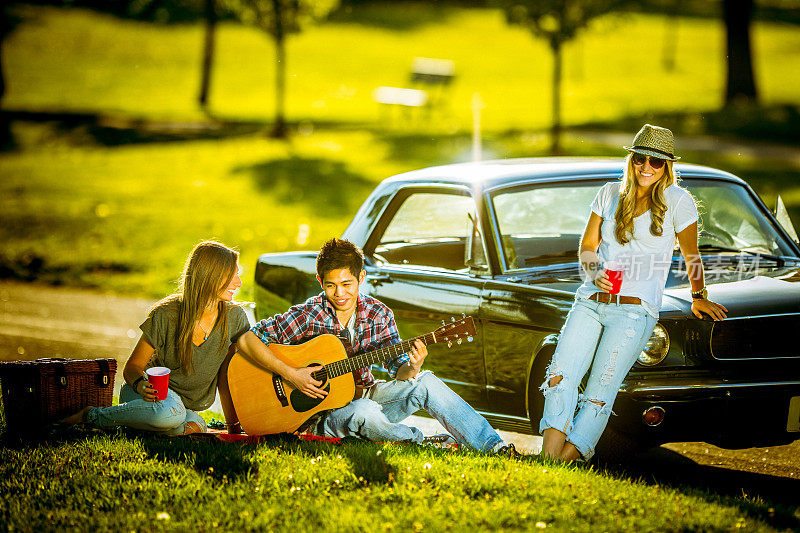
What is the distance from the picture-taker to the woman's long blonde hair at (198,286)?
5672 millimetres

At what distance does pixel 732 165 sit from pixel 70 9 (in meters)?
54.9

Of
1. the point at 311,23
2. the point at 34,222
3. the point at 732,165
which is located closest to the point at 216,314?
the point at 34,222

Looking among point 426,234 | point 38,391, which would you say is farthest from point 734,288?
point 38,391

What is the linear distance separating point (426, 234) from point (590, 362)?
2135mm

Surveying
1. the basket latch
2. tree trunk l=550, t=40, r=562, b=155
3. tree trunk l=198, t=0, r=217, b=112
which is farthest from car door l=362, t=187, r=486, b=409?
tree trunk l=198, t=0, r=217, b=112

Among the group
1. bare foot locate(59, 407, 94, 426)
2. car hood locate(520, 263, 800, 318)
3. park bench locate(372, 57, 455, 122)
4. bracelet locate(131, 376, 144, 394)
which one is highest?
park bench locate(372, 57, 455, 122)

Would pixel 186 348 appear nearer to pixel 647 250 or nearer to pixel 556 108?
pixel 647 250

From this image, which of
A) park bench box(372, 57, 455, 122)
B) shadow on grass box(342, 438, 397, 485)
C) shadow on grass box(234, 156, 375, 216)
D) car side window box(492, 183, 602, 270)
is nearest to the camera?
shadow on grass box(342, 438, 397, 485)

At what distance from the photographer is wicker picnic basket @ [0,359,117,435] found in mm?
5734

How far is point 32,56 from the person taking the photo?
2206 inches

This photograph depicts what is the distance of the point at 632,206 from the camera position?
5.35 m

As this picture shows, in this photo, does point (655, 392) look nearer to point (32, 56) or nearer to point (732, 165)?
point (732, 165)

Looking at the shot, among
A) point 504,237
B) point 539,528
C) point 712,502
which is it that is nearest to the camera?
point 539,528

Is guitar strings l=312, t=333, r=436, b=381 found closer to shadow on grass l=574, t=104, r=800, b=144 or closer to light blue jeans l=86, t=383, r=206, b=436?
light blue jeans l=86, t=383, r=206, b=436
